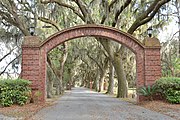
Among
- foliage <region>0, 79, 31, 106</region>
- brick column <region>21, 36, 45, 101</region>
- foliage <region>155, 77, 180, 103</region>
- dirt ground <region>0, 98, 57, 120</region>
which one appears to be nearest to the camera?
dirt ground <region>0, 98, 57, 120</region>

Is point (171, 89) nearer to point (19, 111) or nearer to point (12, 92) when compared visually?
point (19, 111)

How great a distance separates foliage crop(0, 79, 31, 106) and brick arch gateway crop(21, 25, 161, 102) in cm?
193

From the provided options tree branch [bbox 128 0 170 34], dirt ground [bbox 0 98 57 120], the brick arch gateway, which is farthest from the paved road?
tree branch [bbox 128 0 170 34]

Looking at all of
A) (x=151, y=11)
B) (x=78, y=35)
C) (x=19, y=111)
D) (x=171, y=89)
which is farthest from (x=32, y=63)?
(x=151, y=11)

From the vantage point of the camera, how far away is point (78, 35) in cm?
1689

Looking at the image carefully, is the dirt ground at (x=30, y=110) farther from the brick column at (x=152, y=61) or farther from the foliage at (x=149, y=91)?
the brick column at (x=152, y=61)

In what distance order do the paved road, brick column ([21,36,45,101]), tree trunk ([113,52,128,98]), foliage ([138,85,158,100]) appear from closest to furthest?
the paved road, foliage ([138,85,158,100]), brick column ([21,36,45,101]), tree trunk ([113,52,128,98])

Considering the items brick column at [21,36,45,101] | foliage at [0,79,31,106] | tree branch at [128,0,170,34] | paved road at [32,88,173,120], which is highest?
tree branch at [128,0,170,34]

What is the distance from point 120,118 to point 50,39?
8.32 metres

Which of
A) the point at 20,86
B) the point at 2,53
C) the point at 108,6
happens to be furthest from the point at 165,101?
the point at 2,53

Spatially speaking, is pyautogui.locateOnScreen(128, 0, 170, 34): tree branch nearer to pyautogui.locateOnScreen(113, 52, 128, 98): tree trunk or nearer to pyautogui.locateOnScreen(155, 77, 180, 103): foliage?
pyautogui.locateOnScreen(113, 52, 128, 98): tree trunk

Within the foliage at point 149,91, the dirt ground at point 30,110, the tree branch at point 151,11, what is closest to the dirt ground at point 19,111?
the dirt ground at point 30,110

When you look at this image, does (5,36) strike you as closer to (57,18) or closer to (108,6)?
(57,18)

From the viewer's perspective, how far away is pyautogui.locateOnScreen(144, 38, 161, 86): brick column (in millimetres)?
16547
